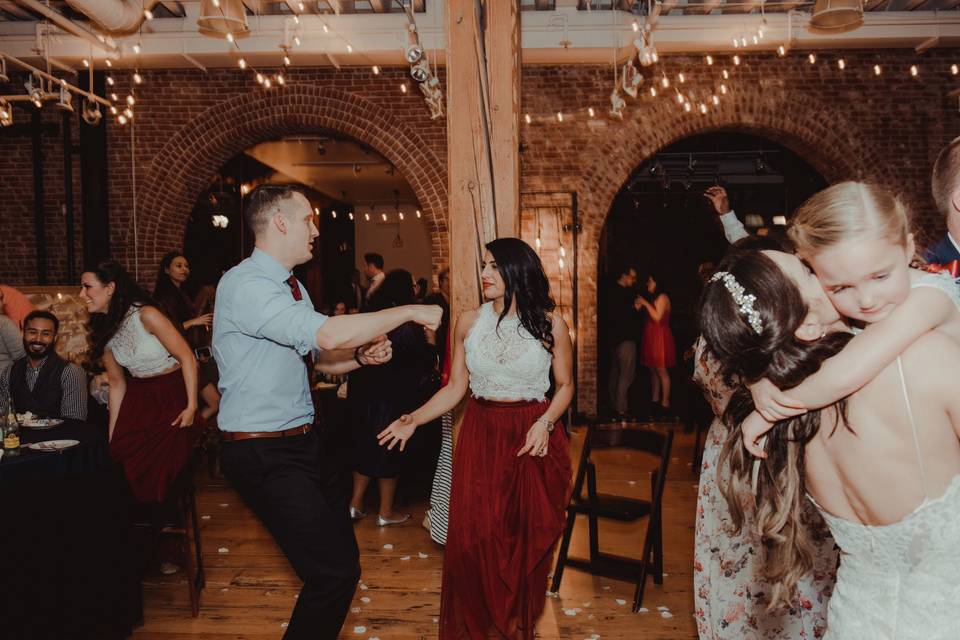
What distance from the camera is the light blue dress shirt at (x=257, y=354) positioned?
2258 millimetres

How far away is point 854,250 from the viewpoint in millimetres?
1169

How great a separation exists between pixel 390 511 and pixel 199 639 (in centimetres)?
170

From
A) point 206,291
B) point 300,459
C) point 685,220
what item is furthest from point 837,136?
point 300,459

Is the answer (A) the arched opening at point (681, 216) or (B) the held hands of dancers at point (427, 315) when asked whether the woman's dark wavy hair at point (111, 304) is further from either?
(A) the arched opening at point (681, 216)

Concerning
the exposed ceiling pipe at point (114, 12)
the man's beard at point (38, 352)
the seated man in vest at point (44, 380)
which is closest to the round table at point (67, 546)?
the seated man in vest at point (44, 380)

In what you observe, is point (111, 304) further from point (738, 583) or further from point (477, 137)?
point (738, 583)

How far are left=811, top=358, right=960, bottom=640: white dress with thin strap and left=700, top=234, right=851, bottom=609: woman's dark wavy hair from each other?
12 cm

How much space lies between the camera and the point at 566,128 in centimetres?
780

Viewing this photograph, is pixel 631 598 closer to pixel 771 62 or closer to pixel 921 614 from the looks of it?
pixel 921 614

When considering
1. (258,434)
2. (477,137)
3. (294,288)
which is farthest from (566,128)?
(258,434)

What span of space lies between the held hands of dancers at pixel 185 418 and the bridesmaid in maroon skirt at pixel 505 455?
1.35 meters

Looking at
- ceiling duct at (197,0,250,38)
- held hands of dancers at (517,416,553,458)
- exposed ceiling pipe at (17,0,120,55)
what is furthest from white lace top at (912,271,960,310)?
exposed ceiling pipe at (17,0,120,55)

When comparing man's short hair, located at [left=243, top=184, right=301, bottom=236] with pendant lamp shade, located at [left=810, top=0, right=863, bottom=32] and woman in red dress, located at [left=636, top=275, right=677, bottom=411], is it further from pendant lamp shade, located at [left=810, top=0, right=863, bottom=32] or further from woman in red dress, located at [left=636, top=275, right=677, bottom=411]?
woman in red dress, located at [left=636, top=275, right=677, bottom=411]

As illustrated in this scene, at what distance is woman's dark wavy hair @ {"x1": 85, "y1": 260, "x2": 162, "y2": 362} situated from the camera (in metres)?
3.67
